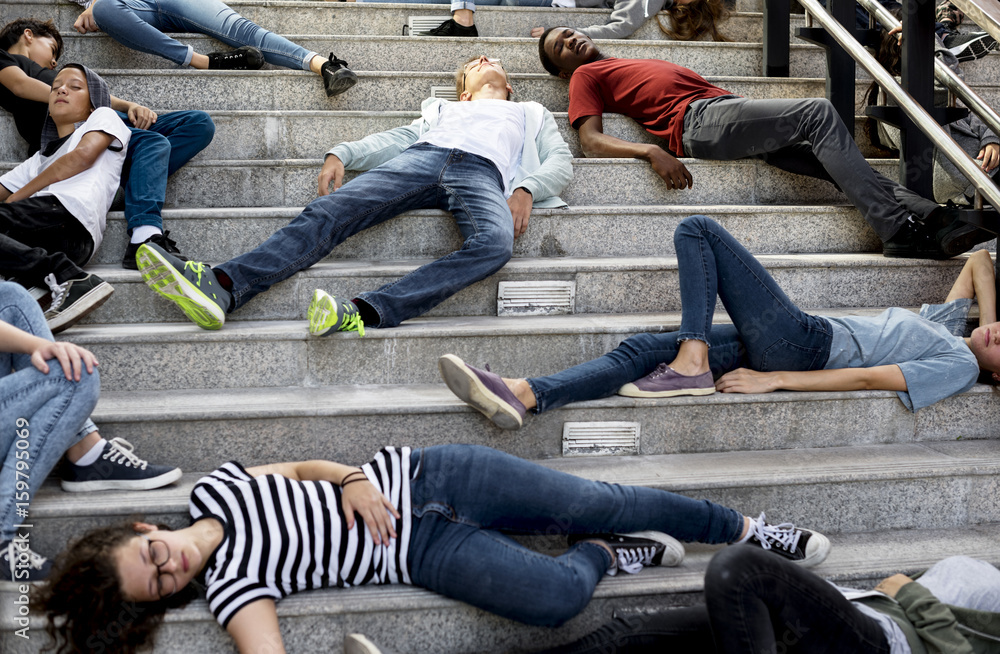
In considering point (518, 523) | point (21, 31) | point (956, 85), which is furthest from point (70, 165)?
point (956, 85)

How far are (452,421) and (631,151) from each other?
1.46 metres

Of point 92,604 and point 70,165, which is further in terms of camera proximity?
point 70,165

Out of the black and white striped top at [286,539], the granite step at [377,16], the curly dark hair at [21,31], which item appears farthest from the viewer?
the granite step at [377,16]

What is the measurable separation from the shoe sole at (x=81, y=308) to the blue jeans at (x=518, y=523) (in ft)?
3.33

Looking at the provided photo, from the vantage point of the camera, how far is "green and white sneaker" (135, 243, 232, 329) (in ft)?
6.36

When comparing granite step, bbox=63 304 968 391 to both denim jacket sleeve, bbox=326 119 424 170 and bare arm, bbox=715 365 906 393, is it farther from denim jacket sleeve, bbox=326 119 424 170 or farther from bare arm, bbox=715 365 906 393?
denim jacket sleeve, bbox=326 119 424 170

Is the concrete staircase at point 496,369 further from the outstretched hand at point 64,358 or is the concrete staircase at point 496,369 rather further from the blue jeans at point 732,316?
the outstretched hand at point 64,358

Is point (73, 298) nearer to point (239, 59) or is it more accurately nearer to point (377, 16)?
point (239, 59)

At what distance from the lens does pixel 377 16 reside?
3623 millimetres

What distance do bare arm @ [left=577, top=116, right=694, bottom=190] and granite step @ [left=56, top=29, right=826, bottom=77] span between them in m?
0.62

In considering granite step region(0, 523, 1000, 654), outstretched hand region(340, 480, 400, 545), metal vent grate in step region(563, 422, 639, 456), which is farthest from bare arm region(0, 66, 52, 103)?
metal vent grate in step region(563, 422, 639, 456)

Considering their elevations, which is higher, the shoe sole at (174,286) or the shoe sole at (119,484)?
the shoe sole at (174,286)

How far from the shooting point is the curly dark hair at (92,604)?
4.33 ft

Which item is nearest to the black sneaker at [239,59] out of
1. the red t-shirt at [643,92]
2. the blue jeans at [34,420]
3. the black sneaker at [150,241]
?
the black sneaker at [150,241]
